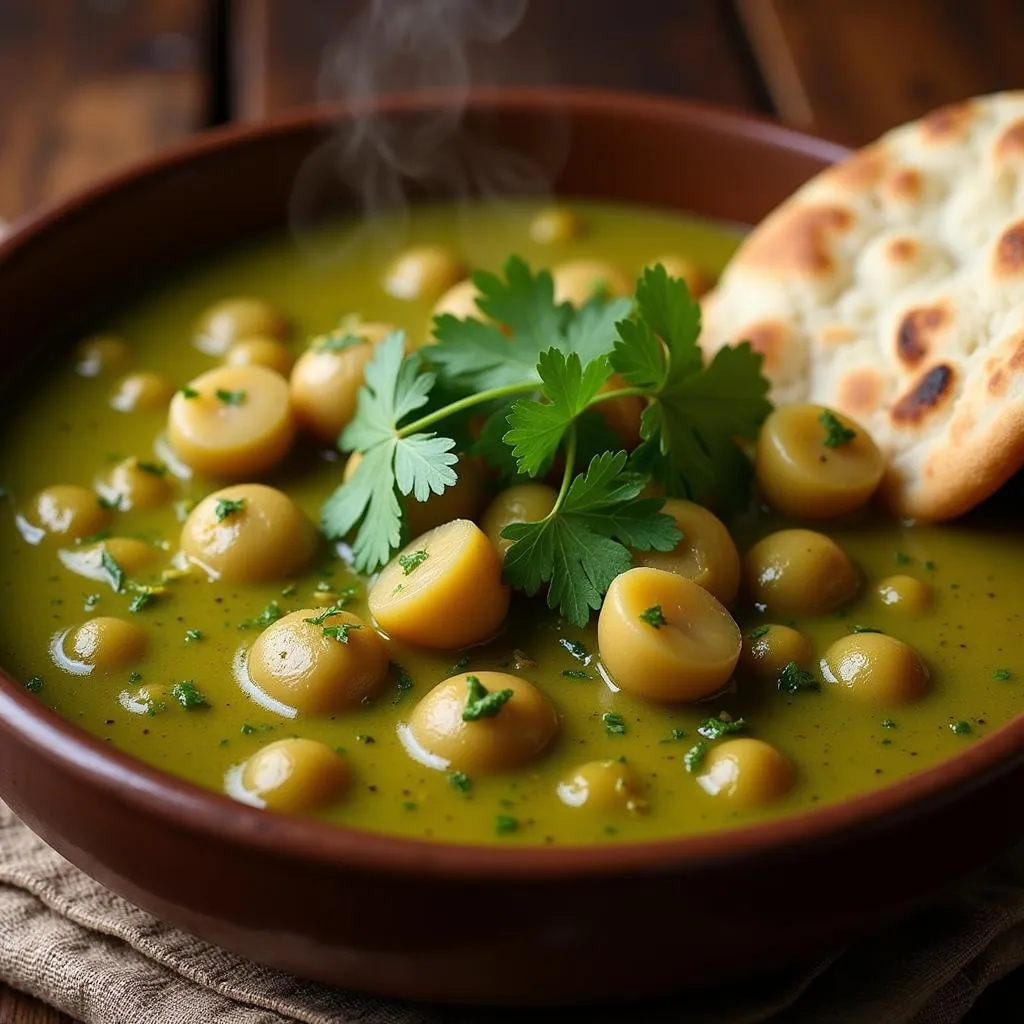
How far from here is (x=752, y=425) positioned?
7.63ft

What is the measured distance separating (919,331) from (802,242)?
31 cm

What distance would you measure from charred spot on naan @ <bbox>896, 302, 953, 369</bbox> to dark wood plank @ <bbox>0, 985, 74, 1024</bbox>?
1.51m

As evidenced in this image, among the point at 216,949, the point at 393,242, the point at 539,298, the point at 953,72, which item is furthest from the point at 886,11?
the point at 216,949

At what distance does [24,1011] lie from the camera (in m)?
1.94

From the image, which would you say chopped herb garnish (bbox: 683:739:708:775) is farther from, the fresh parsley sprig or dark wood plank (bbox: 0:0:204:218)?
dark wood plank (bbox: 0:0:204:218)

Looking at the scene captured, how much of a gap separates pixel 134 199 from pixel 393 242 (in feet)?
1.63

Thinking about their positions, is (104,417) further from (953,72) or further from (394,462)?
(953,72)

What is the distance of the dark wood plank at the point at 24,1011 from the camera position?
193 cm

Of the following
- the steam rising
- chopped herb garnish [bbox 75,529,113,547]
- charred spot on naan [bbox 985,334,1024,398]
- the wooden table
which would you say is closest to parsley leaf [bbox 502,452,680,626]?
charred spot on naan [bbox 985,334,1024,398]

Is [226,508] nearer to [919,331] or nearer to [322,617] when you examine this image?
[322,617]

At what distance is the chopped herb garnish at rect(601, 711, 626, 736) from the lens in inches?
76.0

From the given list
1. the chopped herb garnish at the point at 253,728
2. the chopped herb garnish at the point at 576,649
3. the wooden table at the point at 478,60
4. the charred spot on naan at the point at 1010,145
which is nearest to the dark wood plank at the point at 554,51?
the wooden table at the point at 478,60

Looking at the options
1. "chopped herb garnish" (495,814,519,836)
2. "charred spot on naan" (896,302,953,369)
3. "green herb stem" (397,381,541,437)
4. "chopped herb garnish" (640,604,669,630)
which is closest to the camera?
"chopped herb garnish" (495,814,519,836)

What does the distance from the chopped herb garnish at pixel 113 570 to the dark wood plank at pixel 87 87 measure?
1.41 metres
